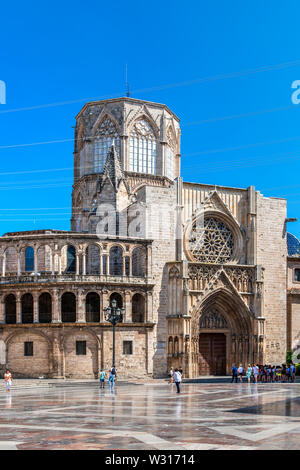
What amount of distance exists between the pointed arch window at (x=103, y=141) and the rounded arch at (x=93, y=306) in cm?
1423

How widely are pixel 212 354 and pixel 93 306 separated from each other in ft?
30.1

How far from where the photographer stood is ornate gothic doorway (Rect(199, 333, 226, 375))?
4247cm

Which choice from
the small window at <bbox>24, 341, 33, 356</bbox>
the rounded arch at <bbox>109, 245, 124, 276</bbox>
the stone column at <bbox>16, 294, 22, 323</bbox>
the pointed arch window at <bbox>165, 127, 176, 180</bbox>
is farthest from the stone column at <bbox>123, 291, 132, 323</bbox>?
the pointed arch window at <bbox>165, 127, 176, 180</bbox>

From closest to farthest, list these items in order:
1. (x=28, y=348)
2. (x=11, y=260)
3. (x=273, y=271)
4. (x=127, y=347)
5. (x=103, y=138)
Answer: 1. (x=28, y=348)
2. (x=127, y=347)
3. (x=273, y=271)
4. (x=11, y=260)
5. (x=103, y=138)

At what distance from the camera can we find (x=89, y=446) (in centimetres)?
1358

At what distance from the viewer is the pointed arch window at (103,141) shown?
5156 cm

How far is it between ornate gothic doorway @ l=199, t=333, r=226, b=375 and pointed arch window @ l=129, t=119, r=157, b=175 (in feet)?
52.4

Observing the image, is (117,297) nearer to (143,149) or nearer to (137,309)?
(137,309)

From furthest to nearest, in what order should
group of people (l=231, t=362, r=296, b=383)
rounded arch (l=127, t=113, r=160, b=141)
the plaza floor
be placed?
1. rounded arch (l=127, t=113, r=160, b=141)
2. group of people (l=231, t=362, r=296, b=383)
3. the plaza floor

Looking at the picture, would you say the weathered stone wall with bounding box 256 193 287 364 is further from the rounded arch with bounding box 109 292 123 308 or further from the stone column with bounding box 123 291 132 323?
the rounded arch with bounding box 109 292 123 308

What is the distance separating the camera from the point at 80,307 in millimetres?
39281

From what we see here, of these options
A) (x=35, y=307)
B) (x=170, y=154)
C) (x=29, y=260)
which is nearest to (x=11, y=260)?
(x=29, y=260)

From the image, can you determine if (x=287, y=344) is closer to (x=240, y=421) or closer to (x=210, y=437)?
(x=240, y=421)
